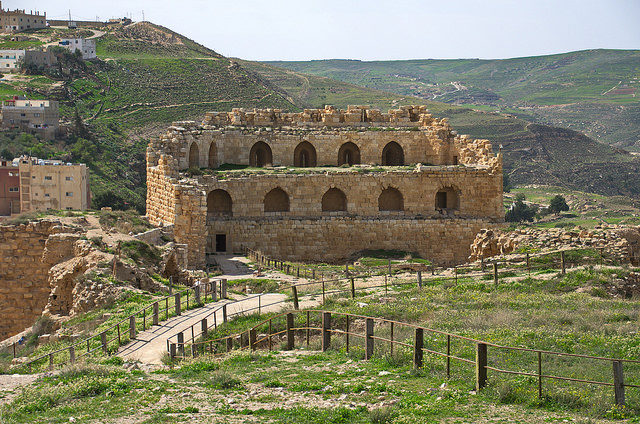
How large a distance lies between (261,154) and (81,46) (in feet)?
227

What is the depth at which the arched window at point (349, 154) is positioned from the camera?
42.7 metres

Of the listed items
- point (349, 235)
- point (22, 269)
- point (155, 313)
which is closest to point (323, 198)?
point (349, 235)

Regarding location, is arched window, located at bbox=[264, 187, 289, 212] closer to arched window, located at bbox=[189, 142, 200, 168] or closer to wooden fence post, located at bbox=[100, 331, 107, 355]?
arched window, located at bbox=[189, 142, 200, 168]

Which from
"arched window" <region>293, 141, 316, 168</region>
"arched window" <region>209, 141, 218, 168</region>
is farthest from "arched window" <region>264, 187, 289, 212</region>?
"arched window" <region>293, 141, 316, 168</region>

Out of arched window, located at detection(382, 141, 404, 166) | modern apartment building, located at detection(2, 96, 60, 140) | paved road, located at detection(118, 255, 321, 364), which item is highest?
modern apartment building, located at detection(2, 96, 60, 140)

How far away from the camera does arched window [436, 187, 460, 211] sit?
39000 mm

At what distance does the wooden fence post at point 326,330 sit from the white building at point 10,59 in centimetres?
9214

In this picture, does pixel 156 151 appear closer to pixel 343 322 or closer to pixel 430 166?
pixel 430 166

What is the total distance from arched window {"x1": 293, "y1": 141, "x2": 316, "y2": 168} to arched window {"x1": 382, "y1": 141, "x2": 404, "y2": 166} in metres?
3.71

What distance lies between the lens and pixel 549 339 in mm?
16469

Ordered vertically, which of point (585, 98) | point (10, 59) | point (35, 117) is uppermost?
point (10, 59)

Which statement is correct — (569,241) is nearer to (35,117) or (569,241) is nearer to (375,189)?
(375,189)

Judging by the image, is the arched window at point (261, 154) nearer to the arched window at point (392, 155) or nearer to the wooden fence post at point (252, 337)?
the arched window at point (392, 155)

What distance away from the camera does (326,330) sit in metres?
16.9
